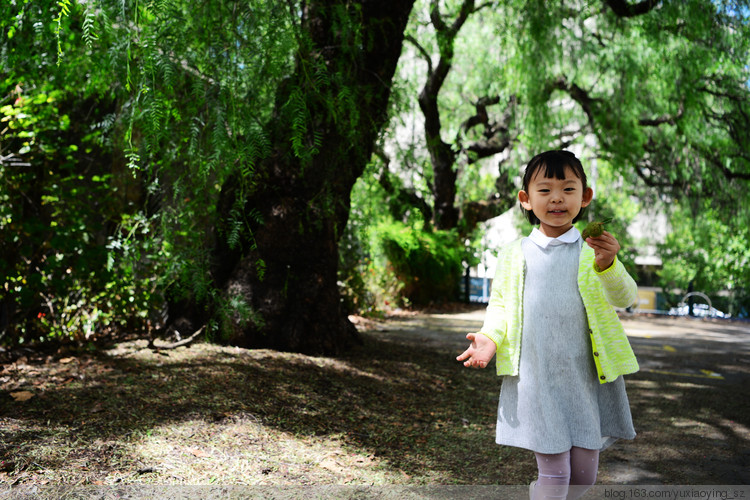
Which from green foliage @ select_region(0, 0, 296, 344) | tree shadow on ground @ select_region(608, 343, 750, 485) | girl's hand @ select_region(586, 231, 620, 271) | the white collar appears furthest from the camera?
green foliage @ select_region(0, 0, 296, 344)

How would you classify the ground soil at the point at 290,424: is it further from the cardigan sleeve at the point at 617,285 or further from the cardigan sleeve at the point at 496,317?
the cardigan sleeve at the point at 617,285

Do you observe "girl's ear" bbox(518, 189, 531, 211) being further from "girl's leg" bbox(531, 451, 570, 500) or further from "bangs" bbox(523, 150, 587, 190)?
"girl's leg" bbox(531, 451, 570, 500)

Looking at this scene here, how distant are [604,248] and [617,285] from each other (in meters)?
0.18

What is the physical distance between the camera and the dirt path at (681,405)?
370 centimetres

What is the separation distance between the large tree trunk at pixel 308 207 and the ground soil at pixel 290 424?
36 centimetres

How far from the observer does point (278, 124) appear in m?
5.25

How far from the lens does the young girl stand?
8.07 ft

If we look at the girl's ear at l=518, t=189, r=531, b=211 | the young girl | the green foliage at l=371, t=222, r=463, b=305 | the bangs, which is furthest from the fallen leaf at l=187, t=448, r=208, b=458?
the green foliage at l=371, t=222, r=463, b=305

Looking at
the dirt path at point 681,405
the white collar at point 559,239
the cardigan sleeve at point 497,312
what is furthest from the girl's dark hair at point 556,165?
the dirt path at point 681,405

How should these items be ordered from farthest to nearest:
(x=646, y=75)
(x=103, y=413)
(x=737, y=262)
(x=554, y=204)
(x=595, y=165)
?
(x=595, y=165), (x=737, y=262), (x=646, y=75), (x=103, y=413), (x=554, y=204)

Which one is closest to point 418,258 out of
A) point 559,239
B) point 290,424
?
point 290,424

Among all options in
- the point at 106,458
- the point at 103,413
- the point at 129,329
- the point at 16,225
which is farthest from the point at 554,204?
the point at 129,329

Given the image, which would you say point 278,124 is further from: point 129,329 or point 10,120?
point 129,329

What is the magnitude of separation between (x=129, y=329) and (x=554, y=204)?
16.0 ft
